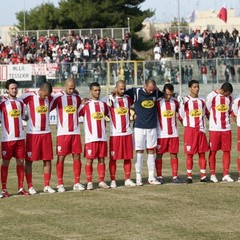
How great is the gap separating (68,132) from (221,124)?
3022mm

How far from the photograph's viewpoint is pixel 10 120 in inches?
607

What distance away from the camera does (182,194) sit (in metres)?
15.0

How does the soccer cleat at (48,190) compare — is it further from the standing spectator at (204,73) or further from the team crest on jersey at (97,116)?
the standing spectator at (204,73)

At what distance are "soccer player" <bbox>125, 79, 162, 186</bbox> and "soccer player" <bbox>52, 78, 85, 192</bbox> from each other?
1160 mm

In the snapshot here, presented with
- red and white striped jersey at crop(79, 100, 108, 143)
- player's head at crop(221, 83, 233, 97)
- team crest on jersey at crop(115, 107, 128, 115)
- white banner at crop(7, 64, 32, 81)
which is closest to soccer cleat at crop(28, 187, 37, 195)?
red and white striped jersey at crop(79, 100, 108, 143)

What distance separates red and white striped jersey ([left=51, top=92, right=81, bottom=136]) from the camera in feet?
52.2

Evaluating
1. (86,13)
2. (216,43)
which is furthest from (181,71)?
(86,13)

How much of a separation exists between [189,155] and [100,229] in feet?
16.6

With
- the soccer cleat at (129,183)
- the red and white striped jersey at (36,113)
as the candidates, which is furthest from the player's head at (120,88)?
the soccer cleat at (129,183)

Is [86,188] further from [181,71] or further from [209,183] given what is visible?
[181,71]

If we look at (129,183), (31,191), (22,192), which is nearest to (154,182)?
(129,183)

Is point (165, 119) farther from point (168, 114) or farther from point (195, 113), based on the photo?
point (195, 113)

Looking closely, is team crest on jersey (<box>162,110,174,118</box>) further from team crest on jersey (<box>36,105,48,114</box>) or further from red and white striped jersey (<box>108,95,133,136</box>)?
team crest on jersey (<box>36,105,48,114</box>)

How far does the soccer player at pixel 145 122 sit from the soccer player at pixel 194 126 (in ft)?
2.13
